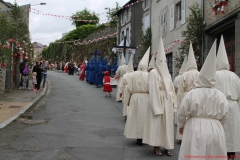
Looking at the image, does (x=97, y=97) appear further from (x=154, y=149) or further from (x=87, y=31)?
(x=87, y=31)

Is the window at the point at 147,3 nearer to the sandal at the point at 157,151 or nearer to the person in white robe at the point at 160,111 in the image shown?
the person in white robe at the point at 160,111

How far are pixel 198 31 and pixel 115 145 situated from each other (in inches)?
432

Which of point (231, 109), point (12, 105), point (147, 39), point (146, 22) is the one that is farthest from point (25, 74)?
point (231, 109)

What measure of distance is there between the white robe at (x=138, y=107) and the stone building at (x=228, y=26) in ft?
21.7

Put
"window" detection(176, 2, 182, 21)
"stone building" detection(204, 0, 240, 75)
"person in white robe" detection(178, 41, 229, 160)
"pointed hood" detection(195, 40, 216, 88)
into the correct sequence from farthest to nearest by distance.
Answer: "window" detection(176, 2, 182, 21) → "stone building" detection(204, 0, 240, 75) → "pointed hood" detection(195, 40, 216, 88) → "person in white robe" detection(178, 41, 229, 160)

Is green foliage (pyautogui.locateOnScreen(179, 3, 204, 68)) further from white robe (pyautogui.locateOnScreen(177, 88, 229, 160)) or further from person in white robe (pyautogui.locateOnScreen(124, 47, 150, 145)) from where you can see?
white robe (pyautogui.locateOnScreen(177, 88, 229, 160))

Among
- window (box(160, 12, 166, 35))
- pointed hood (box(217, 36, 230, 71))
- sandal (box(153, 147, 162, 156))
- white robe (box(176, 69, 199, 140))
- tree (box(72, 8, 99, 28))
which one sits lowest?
sandal (box(153, 147, 162, 156))

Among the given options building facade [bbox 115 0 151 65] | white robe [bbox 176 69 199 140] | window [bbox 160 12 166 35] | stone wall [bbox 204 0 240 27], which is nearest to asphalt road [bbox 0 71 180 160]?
white robe [bbox 176 69 199 140]

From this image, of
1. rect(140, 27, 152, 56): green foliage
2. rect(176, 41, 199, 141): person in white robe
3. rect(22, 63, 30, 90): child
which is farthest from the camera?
rect(140, 27, 152, 56): green foliage

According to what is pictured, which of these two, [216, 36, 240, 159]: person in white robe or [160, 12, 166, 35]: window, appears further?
[160, 12, 166, 35]: window

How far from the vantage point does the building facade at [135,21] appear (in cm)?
2881

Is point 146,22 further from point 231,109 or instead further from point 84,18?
point 84,18

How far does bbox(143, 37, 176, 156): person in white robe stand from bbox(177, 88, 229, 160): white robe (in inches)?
85.1

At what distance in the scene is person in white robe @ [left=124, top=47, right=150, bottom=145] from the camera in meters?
8.12
